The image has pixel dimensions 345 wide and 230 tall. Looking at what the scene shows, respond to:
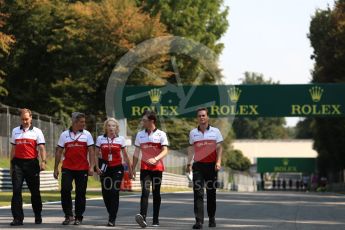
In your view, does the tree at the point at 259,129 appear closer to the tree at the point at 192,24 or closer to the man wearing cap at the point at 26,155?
the tree at the point at 192,24

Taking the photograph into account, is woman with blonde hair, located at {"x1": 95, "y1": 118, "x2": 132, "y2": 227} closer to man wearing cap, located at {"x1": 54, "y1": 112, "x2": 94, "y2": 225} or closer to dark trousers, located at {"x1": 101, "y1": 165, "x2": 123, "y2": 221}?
dark trousers, located at {"x1": 101, "y1": 165, "x2": 123, "y2": 221}

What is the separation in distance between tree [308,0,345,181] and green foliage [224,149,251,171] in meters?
47.4

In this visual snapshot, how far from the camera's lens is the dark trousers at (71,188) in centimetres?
1442

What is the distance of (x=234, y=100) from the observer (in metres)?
48.4

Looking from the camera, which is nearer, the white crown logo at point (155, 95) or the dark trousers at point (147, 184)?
the dark trousers at point (147, 184)

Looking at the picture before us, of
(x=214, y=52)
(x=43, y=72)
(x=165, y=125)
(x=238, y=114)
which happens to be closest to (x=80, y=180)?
(x=238, y=114)

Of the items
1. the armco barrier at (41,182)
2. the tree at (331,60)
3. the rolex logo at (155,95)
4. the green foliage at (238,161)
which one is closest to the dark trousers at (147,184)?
the armco barrier at (41,182)

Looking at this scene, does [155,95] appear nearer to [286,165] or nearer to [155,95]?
[155,95]

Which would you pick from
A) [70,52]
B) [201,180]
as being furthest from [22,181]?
[70,52]

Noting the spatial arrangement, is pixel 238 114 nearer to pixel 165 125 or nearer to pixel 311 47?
pixel 165 125

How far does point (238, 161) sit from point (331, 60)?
68828 millimetres

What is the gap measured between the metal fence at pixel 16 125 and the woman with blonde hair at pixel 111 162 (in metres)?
26.6

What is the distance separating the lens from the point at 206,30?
71.1m

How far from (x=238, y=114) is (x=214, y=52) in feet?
69.6
